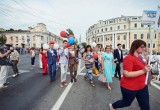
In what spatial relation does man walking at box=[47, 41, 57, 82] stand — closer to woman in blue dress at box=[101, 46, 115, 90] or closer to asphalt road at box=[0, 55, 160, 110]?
asphalt road at box=[0, 55, 160, 110]

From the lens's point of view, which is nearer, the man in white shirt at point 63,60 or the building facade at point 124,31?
the man in white shirt at point 63,60

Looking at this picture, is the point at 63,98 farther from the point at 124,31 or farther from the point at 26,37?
the point at 124,31

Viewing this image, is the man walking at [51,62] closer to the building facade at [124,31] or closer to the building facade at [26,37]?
the building facade at [124,31]

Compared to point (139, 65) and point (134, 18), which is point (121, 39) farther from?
point (139, 65)

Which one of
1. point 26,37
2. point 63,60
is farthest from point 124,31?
point 63,60

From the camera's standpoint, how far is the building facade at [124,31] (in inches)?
3027

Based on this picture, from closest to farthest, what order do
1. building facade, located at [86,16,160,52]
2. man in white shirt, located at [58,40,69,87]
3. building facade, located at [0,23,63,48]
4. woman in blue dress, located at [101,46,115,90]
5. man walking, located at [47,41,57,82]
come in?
woman in blue dress, located at [101,46,115,90], man in white shirt, located at [58,40,69,87], man walking, located at [47,41,57,82], building facade, located at [0,23,63,48], building facade, located at [86,16,160,52]

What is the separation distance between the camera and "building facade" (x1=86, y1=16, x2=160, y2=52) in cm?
7688

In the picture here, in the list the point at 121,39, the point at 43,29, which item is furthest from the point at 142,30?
the point at 43,29

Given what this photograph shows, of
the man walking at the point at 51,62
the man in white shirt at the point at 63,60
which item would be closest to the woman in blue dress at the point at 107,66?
the man in white shirt at the point at 63,60

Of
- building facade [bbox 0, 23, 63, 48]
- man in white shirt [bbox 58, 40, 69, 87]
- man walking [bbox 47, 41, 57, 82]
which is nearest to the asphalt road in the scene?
man in white shirt [bbox 58, 40, 69, 87]

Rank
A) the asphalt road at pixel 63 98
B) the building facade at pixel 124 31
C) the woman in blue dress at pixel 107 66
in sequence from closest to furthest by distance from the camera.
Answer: the asphalt road at pixel 63 98 → the woman in blue dress at pixel 107 66 → the building facade at pixel 124 31

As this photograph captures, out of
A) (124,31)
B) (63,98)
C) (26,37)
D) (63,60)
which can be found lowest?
(63,98)

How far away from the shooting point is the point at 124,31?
80875 millimetres
